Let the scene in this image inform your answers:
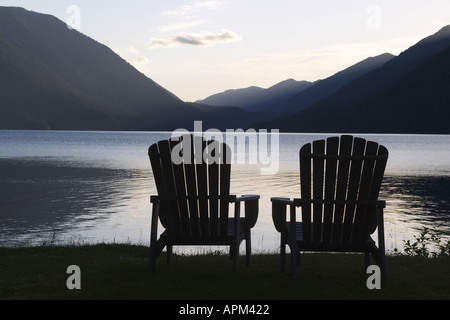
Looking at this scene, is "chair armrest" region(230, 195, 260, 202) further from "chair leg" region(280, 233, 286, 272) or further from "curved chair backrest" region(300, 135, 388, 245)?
"curved chair backrest" region(300, 135, 388, 245)

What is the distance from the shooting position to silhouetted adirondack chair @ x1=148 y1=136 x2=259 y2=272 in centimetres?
588

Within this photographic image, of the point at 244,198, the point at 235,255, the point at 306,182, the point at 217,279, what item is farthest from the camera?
the point at 244,198

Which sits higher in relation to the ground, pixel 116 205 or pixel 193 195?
pixel 193 195

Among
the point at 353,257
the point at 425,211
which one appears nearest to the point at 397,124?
the point at 425,211

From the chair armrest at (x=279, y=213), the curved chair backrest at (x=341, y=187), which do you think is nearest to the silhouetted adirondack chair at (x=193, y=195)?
the chair armrest at (x=279, y=213)

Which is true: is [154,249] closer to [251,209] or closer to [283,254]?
[251,209]

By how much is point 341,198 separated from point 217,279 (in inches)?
63.4

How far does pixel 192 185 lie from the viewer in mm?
5953

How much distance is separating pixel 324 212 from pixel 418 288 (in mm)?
1232

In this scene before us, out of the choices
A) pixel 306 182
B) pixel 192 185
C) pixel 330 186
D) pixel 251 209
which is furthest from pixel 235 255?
pixel 330 186

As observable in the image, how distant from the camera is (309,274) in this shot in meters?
6.04

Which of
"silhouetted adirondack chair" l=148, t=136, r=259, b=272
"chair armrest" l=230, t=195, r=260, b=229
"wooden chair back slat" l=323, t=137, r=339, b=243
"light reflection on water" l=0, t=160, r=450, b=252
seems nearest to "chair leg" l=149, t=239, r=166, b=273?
"silhouetted adirondack chair" l=148, t=136, r=259, b=272

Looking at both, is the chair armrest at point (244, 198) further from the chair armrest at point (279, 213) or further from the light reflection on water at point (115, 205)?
the light reflection on water at point (115, 205)
